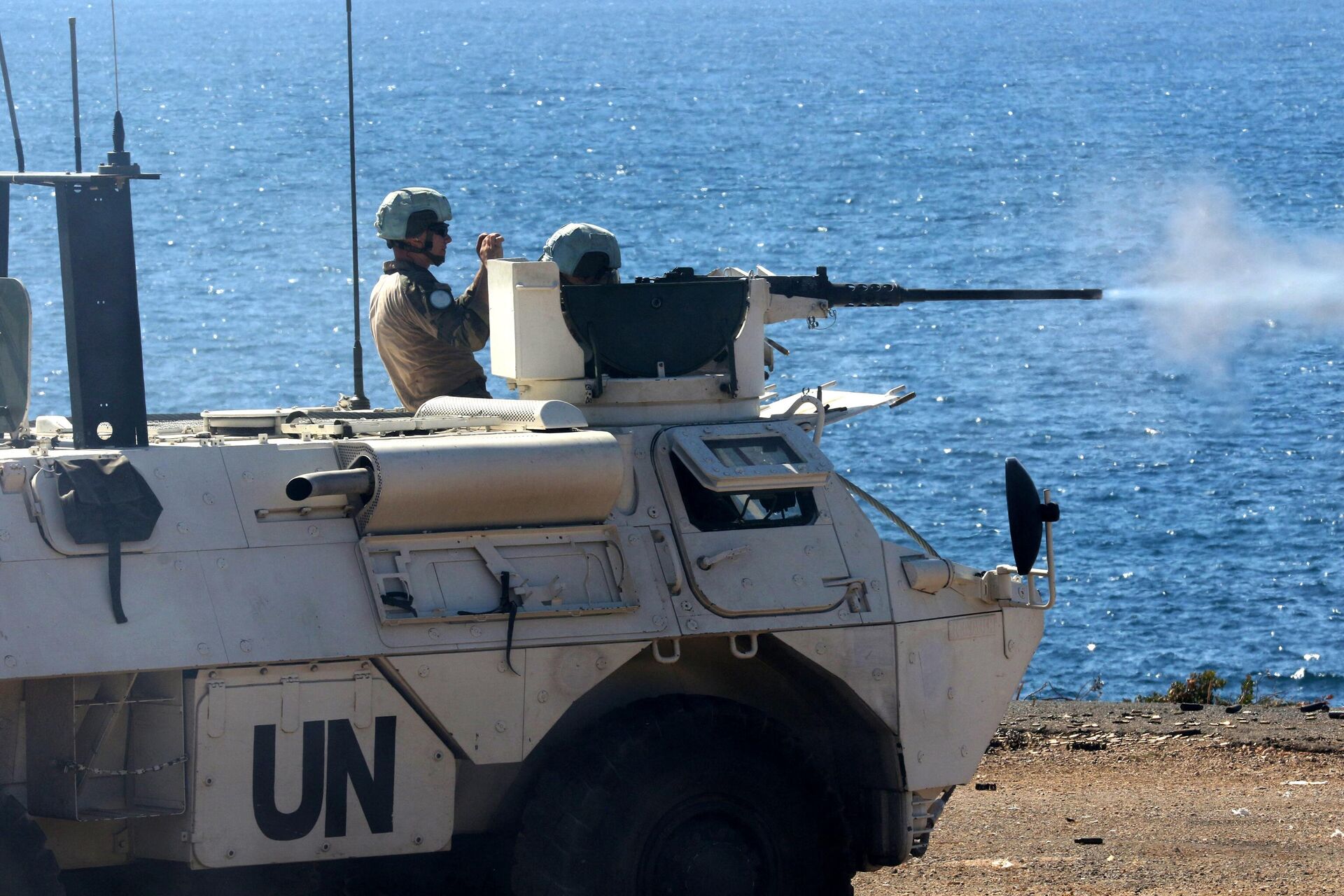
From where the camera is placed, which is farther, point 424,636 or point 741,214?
point 741,214

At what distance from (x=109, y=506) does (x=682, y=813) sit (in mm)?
2048

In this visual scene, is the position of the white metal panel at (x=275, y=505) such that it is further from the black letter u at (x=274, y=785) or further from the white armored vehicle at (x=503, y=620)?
the black letter u at (x=274, y=785)

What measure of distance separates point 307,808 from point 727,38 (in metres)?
86.3

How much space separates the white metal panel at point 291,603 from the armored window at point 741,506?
1207mm

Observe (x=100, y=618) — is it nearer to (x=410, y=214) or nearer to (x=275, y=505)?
(x=275, y=505)

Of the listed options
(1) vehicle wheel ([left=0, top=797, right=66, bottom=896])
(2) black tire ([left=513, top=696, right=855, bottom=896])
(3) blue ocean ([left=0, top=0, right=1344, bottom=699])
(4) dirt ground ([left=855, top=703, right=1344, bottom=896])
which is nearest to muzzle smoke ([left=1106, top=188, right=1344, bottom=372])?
(3) blue ocean ([left=0, top=0, right=1344, bottom=699])

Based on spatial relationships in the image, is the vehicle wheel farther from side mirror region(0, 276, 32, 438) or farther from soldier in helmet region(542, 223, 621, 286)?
soldier in helmet region(542, 223, 621, 286)

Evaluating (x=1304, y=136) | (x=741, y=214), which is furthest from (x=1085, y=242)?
(x=1304, y=136)

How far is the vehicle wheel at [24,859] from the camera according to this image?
5895mm

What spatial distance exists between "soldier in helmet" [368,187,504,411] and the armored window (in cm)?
132

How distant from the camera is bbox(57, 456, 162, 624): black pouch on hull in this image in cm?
618

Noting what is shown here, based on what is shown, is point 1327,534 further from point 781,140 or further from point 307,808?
point 781,140

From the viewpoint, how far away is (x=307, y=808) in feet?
21.0

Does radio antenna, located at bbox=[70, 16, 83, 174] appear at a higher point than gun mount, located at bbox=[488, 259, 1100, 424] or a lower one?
higher
